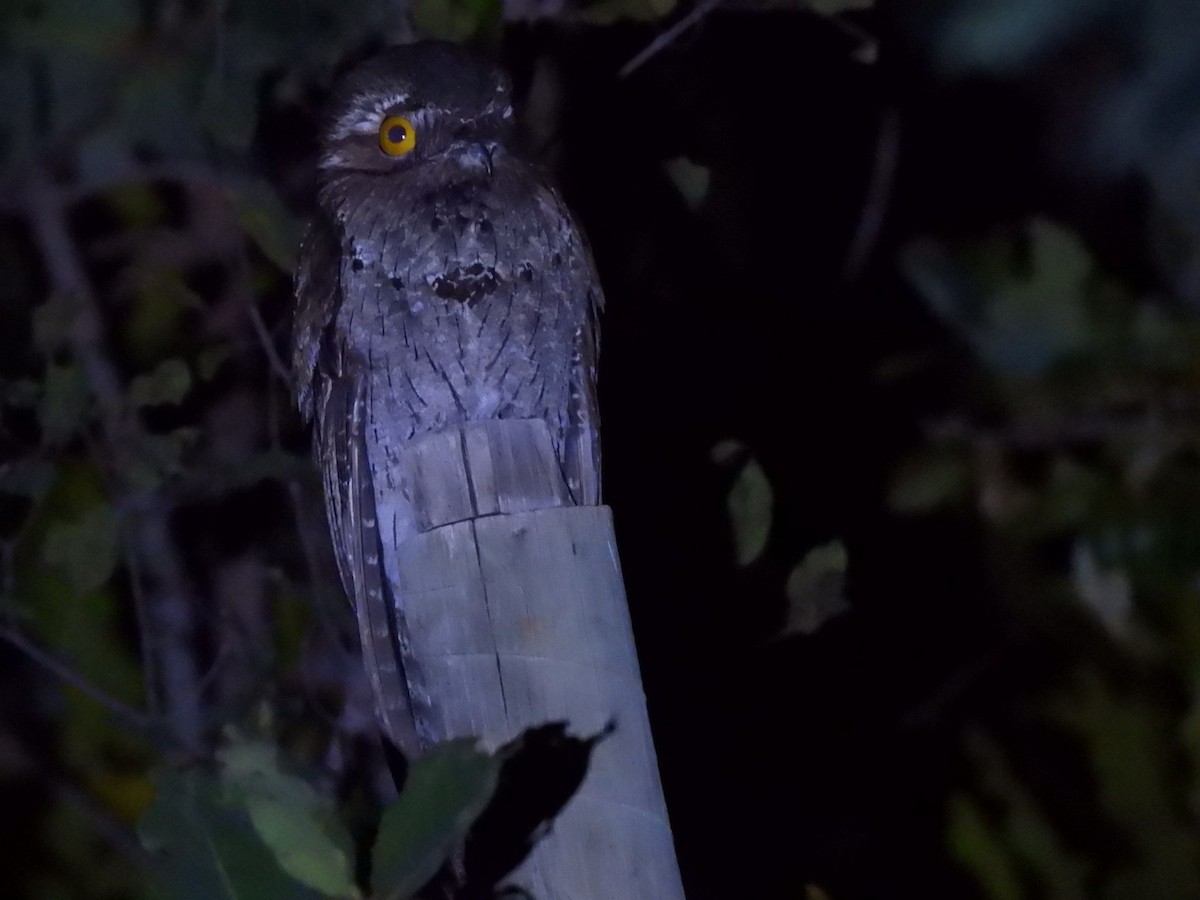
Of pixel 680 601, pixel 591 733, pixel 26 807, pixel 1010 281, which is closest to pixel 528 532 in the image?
pixel 591 733

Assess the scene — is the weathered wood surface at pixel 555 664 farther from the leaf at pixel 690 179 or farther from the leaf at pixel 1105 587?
the leaf at pixel 1105 587

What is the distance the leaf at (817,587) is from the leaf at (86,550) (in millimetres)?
1468

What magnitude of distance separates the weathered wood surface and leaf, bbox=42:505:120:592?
1.72 m

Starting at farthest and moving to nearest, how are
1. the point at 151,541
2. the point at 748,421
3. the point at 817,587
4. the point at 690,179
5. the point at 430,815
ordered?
1. the point at 748,421
2. the point at 151,541
3. the point at 690,179
4. the point at 817,587
5. the point at 430,815

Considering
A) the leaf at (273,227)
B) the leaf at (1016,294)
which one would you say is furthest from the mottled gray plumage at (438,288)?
the leaf at (1016,294)

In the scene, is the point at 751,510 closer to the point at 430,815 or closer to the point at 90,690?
the point at 430,815

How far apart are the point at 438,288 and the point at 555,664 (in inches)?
47.9

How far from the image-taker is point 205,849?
Answer: 3.66 feet

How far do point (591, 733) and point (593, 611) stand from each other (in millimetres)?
115

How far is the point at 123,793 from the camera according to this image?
375 cm

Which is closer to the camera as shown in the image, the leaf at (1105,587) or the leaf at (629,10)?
the leaf at (629,10)

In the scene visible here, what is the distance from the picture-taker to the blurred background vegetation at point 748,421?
277 cm

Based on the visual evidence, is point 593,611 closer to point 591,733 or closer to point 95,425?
point 591,733

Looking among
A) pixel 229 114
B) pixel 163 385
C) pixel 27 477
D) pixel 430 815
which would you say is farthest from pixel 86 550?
pixel 430 815
